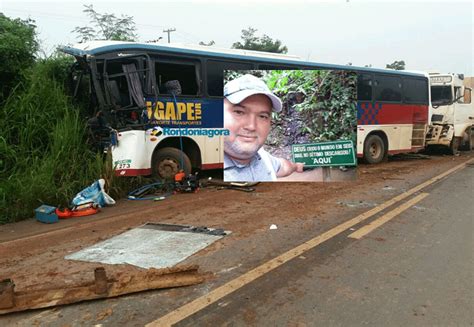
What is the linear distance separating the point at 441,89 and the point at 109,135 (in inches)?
482

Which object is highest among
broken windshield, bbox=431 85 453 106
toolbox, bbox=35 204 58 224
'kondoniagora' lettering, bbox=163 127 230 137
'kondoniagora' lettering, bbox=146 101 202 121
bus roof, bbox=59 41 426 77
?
bus roof, bbox=59 41 426 77

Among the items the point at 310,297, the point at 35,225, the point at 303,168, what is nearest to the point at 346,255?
the point at 310,297

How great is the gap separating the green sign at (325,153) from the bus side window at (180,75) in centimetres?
301

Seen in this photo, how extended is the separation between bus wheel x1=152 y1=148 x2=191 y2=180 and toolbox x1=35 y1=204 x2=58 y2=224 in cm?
251

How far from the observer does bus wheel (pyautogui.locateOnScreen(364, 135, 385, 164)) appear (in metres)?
12.8

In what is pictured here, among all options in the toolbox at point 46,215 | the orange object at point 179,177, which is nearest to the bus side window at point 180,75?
the orange object at point 179,177

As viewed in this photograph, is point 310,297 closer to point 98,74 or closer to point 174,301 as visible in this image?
point 174,301

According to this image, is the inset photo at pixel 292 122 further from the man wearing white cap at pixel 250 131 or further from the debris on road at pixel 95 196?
the debris on road at pixel 95 196

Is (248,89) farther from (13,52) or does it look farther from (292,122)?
(13,52)

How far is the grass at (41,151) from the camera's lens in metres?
6.68

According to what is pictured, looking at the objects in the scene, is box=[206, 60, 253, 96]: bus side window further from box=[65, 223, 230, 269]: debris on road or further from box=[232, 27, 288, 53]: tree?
box=[232, 27, 288, 53]: tree

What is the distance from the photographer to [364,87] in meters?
12.2

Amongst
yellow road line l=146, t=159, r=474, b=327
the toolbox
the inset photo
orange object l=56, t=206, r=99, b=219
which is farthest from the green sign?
the toolbox

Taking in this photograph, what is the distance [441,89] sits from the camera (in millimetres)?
15094
